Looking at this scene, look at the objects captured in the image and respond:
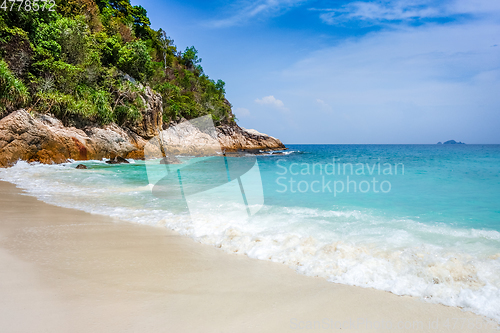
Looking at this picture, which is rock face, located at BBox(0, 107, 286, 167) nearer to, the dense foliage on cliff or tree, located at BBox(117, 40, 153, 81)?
the dense foliage on cliff

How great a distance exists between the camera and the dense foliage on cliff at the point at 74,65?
15.7 metres

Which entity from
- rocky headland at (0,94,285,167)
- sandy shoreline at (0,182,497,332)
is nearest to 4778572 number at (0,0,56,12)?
rocky headland at (0,94,285,167)

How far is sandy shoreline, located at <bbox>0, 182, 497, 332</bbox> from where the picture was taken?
81.9 inches

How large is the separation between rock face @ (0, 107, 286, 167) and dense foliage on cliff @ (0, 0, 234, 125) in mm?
1170

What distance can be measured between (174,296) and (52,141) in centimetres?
1601

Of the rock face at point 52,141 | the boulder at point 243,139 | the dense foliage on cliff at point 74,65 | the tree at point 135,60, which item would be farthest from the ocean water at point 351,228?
the boulder at point 243,139

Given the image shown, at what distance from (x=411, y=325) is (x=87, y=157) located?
63.2 feet

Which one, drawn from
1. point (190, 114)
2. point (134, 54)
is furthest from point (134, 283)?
point (190, 114)

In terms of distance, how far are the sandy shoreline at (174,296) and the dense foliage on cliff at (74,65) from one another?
15.3m

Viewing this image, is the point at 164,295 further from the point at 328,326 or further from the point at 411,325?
the point at 411,325

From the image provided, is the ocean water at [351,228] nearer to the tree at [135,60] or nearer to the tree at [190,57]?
the tree at [135,60]

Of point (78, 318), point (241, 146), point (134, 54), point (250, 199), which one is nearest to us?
point (78, 318)

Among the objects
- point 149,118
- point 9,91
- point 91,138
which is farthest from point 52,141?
point 149,118

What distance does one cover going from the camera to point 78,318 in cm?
205
